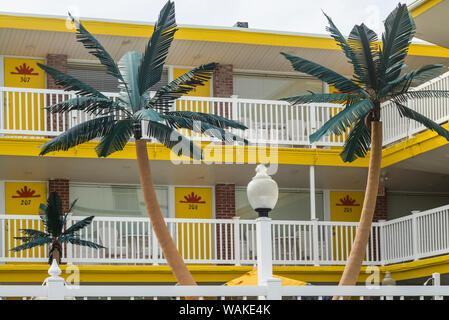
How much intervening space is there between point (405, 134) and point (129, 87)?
770 centimetres

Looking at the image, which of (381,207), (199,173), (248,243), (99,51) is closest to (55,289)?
(99,51)

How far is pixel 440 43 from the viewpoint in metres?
22.9

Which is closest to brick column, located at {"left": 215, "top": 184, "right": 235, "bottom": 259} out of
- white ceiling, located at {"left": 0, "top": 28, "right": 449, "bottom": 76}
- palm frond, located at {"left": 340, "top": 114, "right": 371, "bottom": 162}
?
white ceiling, located at {"left": 0, "top": 28, "right": 449, "bottom": 76}

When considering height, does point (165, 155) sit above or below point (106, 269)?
above

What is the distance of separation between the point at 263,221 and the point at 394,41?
7228 mm

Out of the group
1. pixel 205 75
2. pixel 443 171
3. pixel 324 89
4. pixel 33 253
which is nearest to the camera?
pixel 205 75

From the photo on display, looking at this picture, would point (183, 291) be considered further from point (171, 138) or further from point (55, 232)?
point (55, 232)

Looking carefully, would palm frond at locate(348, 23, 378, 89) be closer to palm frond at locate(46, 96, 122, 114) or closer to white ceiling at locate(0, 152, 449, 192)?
palm frond at locate(46, 96, 122, 114)

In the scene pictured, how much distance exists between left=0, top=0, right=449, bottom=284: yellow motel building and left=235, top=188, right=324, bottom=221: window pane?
0.10 ft

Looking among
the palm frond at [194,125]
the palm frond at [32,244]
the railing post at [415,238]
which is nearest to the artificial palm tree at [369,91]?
the palm frond at [194,125]

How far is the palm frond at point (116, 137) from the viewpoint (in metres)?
17.5

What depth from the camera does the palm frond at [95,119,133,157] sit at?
57.3ft
